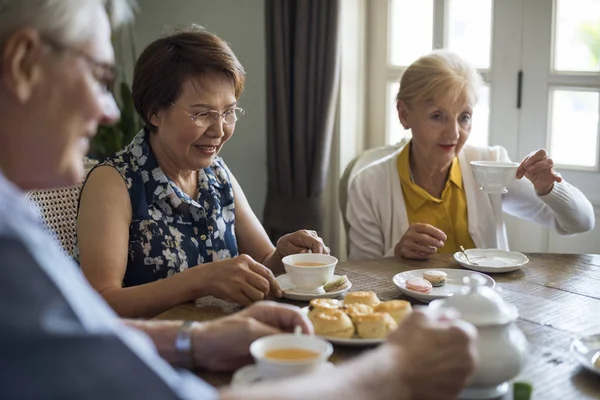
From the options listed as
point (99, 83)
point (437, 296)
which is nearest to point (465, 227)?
point (437, 296)

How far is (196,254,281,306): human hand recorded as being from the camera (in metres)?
1.86

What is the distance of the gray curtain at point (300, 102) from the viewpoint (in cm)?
339

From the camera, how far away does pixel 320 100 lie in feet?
11.3

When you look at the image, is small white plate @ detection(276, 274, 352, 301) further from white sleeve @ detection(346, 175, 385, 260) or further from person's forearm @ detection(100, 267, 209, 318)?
white sleeve @ detection(346, 175, 385, 260)

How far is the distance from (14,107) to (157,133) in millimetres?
1141

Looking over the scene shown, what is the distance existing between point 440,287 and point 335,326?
512mm

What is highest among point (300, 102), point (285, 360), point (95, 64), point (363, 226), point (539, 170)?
point (95, 64)

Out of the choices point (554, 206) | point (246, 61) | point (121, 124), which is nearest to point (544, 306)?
point (554, 206)

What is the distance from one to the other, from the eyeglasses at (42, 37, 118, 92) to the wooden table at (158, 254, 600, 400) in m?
0.58

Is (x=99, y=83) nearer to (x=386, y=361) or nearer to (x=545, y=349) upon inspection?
(x=386, y=361)

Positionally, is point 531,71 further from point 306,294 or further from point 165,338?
point 165,338

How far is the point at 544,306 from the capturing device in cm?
188

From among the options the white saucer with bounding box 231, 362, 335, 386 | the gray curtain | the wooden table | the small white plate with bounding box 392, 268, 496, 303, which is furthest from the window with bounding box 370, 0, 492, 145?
the white saucer with bounding box 231, 362, 335, 386

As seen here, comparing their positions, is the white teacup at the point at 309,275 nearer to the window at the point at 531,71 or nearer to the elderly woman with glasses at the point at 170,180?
the elderly woman with glasses at the point at 170,180
